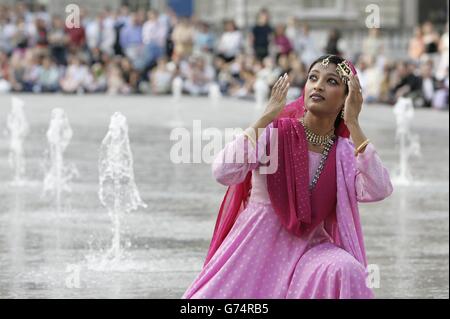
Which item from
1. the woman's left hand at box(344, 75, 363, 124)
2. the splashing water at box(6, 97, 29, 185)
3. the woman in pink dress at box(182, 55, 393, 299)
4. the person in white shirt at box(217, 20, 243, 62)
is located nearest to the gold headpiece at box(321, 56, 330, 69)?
the woman in pink dress at box(182, 55, 393, 299)

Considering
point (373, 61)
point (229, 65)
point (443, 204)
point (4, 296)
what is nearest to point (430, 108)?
point (373, 61)

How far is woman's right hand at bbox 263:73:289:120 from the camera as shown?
5625 millimetres

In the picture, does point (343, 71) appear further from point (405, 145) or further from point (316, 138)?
point (405, 145)

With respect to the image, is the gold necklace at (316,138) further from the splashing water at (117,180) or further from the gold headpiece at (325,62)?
the splashing water at (117,180)

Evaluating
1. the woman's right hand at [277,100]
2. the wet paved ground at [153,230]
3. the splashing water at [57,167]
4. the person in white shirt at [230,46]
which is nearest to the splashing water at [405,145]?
the wet paved ground at [153,230]

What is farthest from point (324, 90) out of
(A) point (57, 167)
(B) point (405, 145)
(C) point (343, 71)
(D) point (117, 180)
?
(B) point (405, 145)

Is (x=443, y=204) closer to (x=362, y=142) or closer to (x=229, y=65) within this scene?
(x=362, y=142)

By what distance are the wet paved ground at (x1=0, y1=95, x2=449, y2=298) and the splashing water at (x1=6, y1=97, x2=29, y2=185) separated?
10 cm

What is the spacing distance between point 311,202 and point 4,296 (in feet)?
8.55

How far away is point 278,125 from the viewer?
19.0 ft

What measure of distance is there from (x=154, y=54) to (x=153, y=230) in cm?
2255

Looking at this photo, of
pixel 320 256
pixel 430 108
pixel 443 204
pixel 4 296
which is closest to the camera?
pixel 320 256

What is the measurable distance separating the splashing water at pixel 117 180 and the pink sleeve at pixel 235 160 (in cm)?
458

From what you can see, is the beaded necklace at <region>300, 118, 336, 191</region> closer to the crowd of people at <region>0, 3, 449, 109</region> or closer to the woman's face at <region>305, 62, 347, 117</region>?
the woman's face at <region>305, 62, 347, 117</region>
